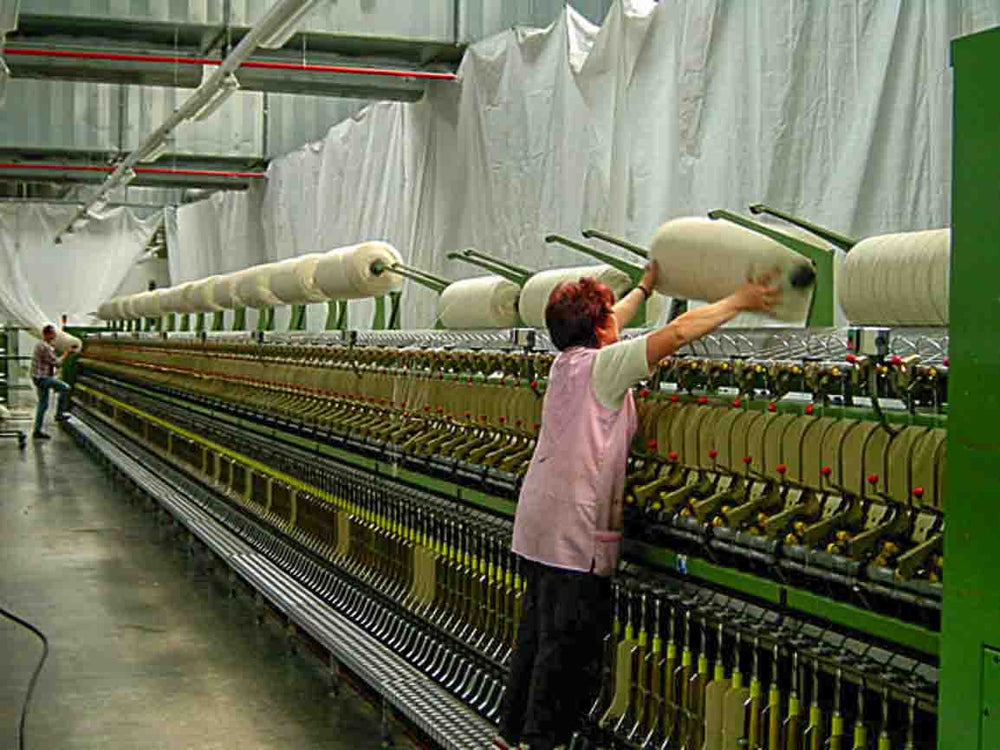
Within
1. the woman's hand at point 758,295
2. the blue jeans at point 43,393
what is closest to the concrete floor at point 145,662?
the woman's hand at point 758,295

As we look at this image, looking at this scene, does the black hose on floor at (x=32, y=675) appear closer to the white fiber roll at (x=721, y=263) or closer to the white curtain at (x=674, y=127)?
the white fiber roll at (x=721, y=263)

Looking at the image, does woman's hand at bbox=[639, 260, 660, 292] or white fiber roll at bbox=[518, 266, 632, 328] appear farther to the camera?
white fiber roll at bbox=[518, 266, 632, 328]

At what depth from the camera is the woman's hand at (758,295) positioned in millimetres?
3889

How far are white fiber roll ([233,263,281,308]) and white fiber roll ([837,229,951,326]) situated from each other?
6980mm

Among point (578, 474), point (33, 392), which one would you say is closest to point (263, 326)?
point (578, 474)

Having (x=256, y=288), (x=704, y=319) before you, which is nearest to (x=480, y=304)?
(x=704, y=319)

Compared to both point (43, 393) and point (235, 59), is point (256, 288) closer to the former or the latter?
point (235, 59)

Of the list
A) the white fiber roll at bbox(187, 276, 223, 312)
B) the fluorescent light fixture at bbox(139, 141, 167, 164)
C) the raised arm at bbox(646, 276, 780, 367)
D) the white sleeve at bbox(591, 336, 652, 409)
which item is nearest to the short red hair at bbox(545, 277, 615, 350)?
the white sleeve at bbox(591, 336, 652, 409)

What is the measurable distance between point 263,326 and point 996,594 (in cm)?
937

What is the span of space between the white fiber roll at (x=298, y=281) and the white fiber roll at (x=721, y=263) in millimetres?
4707

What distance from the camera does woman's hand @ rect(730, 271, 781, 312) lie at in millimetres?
3889

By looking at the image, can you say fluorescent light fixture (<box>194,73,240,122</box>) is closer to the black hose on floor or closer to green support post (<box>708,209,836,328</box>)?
the black hose on floor

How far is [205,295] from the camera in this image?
44.0 ft

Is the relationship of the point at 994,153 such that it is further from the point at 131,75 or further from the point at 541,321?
the point at 131,75
